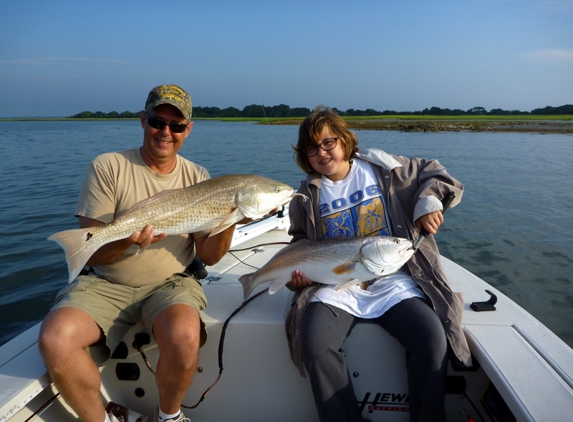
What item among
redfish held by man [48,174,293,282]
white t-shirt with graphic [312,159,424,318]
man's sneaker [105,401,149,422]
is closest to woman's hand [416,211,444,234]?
white t-shirt with graphic [312,159,424,318]

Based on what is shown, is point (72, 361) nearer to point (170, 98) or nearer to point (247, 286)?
point (247, 286)

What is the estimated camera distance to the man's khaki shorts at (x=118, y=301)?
2699 mm

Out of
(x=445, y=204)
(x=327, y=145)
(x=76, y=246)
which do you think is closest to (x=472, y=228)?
(x=445, y=204)

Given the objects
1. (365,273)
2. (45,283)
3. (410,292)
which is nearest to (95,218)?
(365,273)

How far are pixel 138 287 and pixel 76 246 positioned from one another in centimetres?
62

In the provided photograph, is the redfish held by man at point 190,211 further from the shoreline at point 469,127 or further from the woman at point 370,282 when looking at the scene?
the shoreline at point 469,127

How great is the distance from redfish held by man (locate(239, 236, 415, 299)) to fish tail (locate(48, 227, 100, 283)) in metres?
1.18

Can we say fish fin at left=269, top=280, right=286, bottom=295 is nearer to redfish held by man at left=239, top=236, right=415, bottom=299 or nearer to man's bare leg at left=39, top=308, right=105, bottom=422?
redfish held by man at left=239, top=236, right=415, bottom=299

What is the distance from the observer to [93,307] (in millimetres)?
2701

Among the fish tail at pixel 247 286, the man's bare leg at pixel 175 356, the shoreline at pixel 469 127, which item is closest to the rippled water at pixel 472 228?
the man's bare leg at pixel 175 356

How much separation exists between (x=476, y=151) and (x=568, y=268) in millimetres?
21166

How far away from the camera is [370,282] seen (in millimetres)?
3023

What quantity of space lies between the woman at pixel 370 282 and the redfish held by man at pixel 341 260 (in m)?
0.09

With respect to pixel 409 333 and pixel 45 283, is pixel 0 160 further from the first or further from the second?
pixel 409 333
